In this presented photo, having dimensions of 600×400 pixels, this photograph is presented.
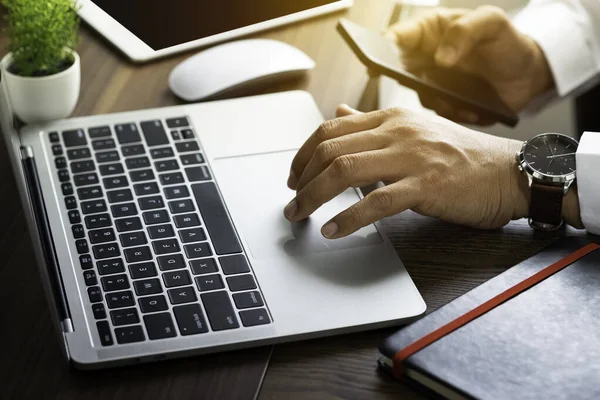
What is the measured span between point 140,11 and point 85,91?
288mm

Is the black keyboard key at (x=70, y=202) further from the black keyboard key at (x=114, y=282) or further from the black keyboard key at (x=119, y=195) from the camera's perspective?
the black keyboard key at (x=114, y=282)

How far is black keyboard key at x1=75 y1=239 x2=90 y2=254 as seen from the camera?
0.88m

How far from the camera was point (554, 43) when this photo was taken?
4.55 ft

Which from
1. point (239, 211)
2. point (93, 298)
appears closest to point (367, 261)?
point (239, 211)

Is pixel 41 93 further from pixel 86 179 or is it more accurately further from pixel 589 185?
pixel 589 185

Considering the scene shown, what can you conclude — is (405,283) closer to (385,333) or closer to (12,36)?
(385,333)

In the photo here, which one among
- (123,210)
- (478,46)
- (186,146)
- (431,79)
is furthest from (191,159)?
(478,46)

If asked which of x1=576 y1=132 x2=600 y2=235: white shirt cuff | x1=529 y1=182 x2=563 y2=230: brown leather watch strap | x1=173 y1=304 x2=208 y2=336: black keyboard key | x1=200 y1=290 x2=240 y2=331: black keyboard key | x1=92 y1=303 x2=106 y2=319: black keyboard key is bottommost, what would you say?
x1=92 y1=303 x2=106 y2=319: black keyboard key

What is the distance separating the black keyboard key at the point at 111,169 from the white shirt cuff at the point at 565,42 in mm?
745

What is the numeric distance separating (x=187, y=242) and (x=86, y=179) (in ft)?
0.60

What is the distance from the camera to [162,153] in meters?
1.05

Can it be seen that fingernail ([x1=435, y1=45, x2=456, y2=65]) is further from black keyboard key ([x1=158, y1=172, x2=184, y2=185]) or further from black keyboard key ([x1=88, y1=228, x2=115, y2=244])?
black keyboard key ([x1=88, y1=228, x2=115, y2=244])

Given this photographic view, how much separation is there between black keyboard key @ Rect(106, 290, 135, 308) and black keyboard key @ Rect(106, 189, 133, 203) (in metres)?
0.17

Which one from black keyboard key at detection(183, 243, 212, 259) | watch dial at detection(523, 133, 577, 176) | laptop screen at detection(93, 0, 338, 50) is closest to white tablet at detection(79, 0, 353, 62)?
laptop screen at detection(93, 0, 338, 50)
